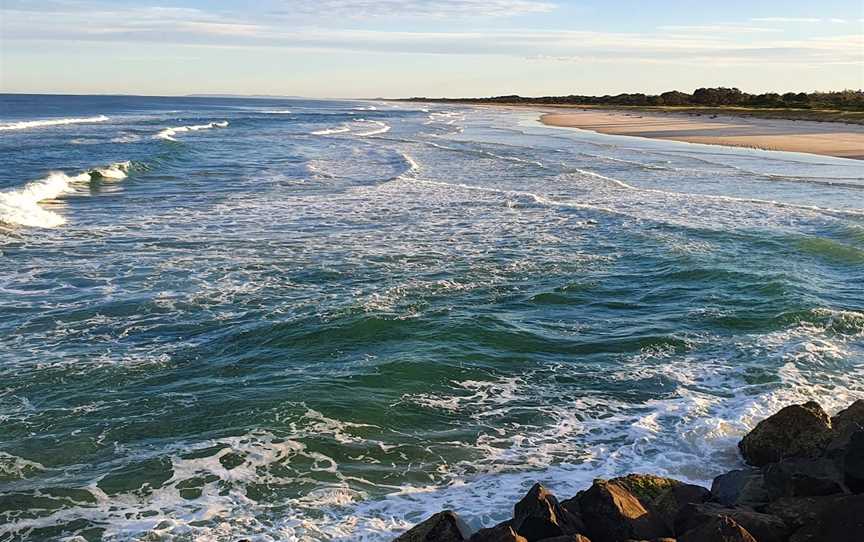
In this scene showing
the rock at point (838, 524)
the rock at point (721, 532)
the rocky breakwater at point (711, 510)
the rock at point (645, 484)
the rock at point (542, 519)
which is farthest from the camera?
the rock at point (645, 484)

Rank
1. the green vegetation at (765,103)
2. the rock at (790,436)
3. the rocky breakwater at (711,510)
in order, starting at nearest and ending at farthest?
the rocky breakwater at (711,510)
the rock at (790,436)
the green vegetation at (765,103)

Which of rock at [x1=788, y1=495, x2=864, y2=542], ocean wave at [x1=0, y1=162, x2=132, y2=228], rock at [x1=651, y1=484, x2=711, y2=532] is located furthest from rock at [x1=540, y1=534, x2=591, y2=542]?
ocean wave at [x1=0, y1=162, x2=132, y2=228]

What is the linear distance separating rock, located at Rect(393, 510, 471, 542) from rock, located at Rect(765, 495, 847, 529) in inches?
85.5

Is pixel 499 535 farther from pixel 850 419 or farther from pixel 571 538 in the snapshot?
pixel 850 419

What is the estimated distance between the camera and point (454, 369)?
9641 millimetres

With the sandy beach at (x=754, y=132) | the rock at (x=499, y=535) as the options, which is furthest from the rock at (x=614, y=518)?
the sandy beach at (x=754, y=132)

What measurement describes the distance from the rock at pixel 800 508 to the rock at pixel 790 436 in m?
1.09

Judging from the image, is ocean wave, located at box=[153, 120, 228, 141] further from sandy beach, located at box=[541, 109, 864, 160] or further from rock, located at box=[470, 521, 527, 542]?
rock, located at box=[470, 521, 527, 542]

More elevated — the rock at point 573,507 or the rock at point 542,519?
the rock at point 542,519

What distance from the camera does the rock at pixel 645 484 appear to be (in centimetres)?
616

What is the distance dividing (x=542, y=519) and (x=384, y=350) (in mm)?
5054

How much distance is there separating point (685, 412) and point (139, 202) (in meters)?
18.8

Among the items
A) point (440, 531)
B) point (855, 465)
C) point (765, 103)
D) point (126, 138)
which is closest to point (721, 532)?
point (855, 465)

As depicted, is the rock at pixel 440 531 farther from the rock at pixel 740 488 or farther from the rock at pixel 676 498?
the rock at pixel 740 488
